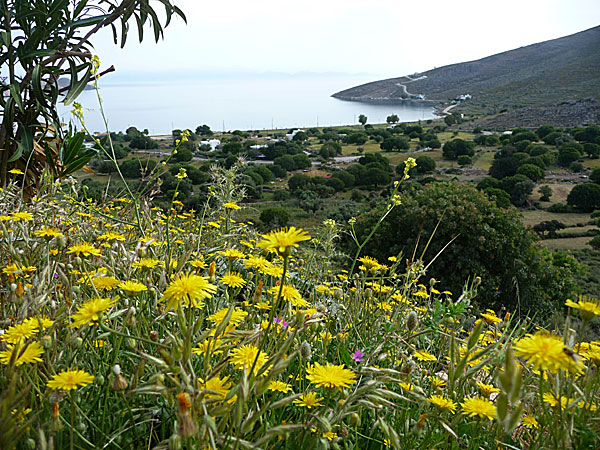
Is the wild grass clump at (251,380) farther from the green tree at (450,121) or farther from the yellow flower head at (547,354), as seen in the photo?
the green tree at (450,121)

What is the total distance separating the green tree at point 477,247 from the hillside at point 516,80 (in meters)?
74.6

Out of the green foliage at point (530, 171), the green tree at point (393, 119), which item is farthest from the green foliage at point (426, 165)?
the green tree at point (393, 119)

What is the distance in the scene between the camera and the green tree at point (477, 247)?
787cm

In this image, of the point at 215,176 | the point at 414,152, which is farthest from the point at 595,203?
the point at 215,176

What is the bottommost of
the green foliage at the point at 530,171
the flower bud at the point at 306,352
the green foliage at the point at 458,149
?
the green foliage at the point at 530,171

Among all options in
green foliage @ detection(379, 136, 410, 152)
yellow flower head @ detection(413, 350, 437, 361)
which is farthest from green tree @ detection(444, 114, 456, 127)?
yellow flower head @ detection(413, 350, 437, 361)

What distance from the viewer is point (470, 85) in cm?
10444

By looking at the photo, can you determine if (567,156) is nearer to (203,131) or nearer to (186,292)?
(203,131)

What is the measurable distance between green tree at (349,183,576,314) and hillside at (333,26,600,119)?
7456 centimetres

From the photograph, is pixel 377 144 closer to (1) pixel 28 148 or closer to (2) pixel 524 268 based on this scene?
(2) pixel 524 268

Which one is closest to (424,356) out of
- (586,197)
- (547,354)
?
(547,354)

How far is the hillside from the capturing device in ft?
246

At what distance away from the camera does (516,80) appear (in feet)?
298

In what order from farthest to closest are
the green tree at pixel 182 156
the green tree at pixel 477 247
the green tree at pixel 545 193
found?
the green tree at pixel 545 193 < the green tree at pixel 182 156 < the green tree at pixel 477 247
